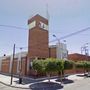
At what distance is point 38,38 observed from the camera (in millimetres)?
34656

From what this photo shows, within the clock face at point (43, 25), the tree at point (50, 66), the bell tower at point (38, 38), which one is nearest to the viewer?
the tree at point (50, 66)

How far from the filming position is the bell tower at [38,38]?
34531 mm

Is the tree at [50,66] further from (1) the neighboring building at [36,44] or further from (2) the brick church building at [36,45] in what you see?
(1) the neighboring building at [36,44]

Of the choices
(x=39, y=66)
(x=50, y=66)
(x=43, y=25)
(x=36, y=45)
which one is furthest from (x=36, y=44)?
(x=50, y=66)

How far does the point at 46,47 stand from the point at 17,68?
9.17 metres

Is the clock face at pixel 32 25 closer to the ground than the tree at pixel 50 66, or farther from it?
farther from it

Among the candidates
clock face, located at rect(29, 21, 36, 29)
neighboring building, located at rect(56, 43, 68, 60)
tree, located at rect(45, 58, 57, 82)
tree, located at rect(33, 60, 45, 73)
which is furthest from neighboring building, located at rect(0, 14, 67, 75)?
tree, located at rect(45, 58, 57, 82)

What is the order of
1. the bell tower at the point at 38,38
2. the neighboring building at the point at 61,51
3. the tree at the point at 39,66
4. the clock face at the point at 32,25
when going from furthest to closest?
the neighboring building at the point at 61,51 → the clock face at the point at 32,25 → the bell tower at the point at 38,38 → the tree at the point at 39,66

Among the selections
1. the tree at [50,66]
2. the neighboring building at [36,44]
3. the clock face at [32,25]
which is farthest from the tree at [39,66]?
the clock face at [32,25]

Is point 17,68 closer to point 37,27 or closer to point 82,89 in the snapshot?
point 37,27

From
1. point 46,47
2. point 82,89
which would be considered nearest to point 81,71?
point 46,47

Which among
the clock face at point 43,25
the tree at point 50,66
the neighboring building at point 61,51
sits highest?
the clock face at point 43,25

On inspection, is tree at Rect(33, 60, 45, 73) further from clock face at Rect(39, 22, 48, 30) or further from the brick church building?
clock face at Rect(39, 22, 48, 30)

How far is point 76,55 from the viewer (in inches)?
1892
